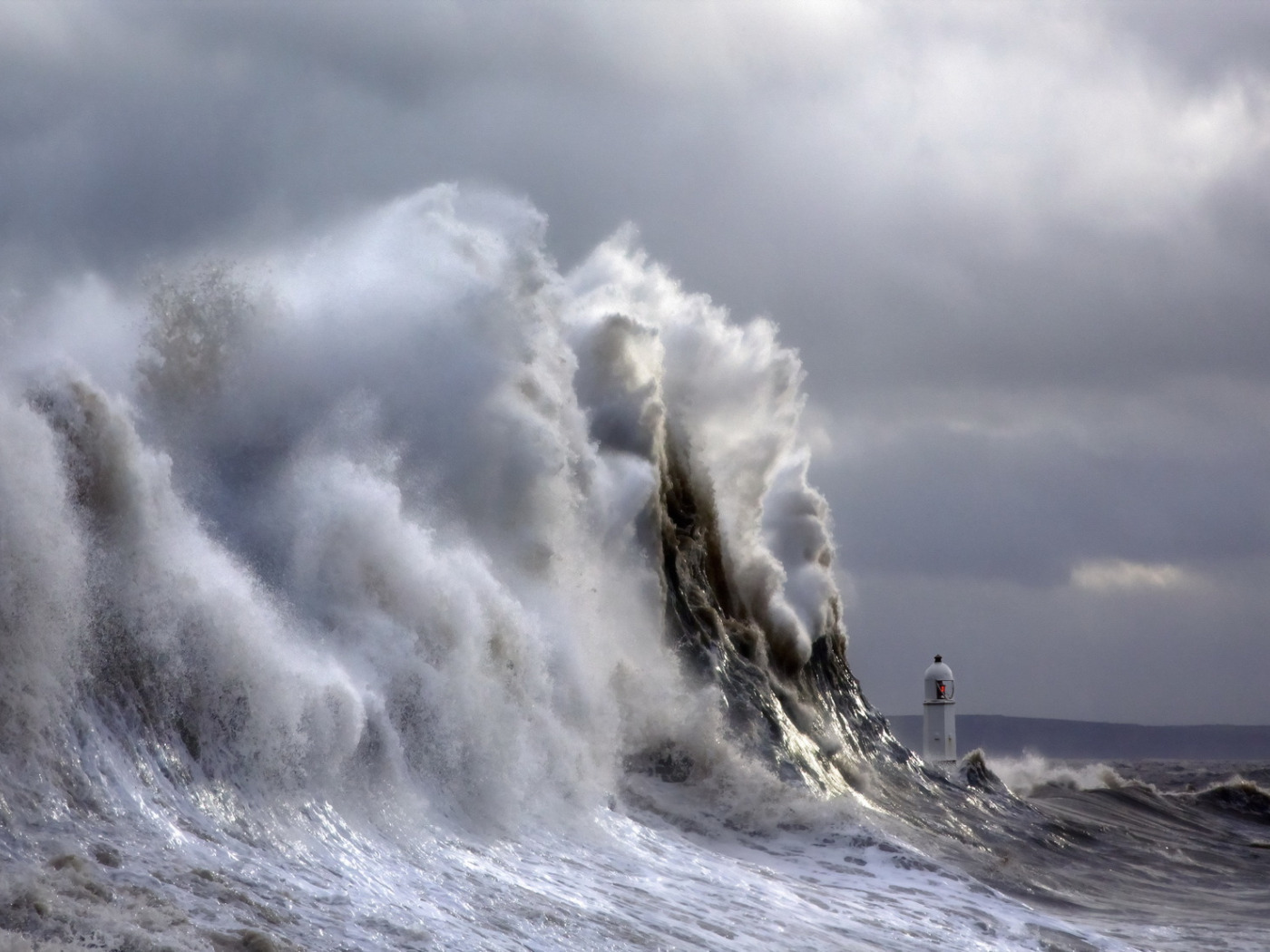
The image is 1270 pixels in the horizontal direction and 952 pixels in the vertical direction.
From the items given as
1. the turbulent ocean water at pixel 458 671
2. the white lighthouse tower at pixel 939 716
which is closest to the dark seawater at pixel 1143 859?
the turbulent ocean water at pixel 458 671

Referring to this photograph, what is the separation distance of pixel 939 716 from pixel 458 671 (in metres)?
12.1

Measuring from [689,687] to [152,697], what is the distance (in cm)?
686

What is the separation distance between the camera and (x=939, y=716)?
20250 millimetres

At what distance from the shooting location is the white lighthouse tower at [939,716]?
19.9 m

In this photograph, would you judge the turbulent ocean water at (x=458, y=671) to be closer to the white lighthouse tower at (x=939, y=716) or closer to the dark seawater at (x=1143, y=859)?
the dark seawater at (x=1143, y=859)

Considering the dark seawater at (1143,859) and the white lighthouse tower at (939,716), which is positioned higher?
the white lighthouse tower at (939,716)

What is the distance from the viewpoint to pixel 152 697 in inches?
289

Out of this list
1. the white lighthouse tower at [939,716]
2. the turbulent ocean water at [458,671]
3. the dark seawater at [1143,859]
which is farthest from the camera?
the white lighthouse tower at [939,716]

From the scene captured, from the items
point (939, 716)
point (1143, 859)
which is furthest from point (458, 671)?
point (939, 716)

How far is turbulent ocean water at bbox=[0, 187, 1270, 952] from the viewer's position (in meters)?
6.68

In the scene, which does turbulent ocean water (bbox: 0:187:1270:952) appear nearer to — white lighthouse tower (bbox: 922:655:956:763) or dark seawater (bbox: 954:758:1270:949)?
dark seawater (bbox: 954:758:1270:949)

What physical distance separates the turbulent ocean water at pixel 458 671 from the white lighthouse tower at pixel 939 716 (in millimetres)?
1663

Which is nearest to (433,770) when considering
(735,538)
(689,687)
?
(689,687)

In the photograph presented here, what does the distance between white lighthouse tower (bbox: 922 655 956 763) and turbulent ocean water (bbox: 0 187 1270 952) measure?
5.46 ft
